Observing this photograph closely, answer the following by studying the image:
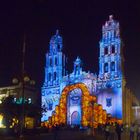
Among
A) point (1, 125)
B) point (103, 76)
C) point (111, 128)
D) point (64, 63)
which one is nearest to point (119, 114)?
point (103, 76)

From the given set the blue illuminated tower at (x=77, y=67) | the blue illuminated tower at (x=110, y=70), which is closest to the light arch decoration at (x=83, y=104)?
the blue illuminated tower at (x=110, y=70)

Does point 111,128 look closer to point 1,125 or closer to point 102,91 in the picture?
point 1,125

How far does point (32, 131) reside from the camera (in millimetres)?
35594

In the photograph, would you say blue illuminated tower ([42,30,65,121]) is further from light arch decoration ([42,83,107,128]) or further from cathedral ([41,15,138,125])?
light arch decoration ([42,83,107,128])

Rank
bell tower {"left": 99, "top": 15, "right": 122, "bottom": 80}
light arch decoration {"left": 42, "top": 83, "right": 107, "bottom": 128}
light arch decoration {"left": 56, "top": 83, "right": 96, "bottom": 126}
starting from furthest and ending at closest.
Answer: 1. bell tower {"left": 99, "top": 15, "right": 122, "bottom": 80}
2. light arch decoration {"left": 56, "top": 83, "right": 96, "bottom": 126}
3. light arch decoration {"left": 42, "top": 83, "right": 107, "bottom": 128}

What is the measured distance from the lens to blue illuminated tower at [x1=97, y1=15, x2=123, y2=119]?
6638cm

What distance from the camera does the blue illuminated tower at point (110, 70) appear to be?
66.4 metres

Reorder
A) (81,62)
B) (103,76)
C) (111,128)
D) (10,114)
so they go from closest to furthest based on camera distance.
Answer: (111,128) < (10,114) < (103,76) < (81,62)

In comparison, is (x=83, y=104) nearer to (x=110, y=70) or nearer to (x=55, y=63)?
(x=110, y=70)

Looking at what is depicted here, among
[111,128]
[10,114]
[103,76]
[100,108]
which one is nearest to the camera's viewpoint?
[111,128]

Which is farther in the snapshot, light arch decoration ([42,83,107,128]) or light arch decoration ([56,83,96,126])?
light arch decoration ([56,83,96,126])

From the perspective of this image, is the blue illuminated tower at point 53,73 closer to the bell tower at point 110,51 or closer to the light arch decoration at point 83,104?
the light arch decoration at point 83,104

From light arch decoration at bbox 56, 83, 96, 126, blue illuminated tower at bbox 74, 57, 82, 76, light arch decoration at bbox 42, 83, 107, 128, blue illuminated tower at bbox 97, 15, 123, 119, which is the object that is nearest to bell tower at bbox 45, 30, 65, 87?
blue illuminated tower at bbox 74, 57, 82, 76

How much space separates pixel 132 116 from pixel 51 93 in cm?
1820
